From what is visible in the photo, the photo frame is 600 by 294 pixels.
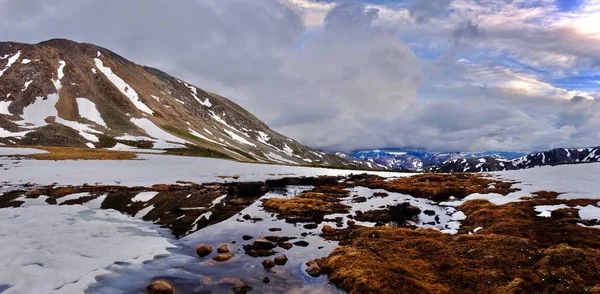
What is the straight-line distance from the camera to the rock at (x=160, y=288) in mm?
14648

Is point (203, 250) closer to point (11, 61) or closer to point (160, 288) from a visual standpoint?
point (160, 288)

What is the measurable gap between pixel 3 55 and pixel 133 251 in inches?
9211

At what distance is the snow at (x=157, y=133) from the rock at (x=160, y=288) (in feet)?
443

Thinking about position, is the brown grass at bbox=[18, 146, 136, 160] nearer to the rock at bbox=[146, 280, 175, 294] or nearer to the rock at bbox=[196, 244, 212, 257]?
the rock at bbox=[196, 244, 212, 257]

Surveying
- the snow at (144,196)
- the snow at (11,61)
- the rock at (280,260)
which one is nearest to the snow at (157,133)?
the snow at (11,61)

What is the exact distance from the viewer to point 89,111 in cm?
16712

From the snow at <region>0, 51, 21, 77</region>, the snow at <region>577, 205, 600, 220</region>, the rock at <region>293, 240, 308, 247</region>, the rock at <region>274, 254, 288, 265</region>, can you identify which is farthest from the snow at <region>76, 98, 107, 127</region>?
the snow at <region>577, 205, 600, 220</region>

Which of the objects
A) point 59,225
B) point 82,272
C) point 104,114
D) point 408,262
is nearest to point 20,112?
point 104,114

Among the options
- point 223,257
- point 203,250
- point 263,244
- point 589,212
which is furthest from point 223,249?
point 589,212

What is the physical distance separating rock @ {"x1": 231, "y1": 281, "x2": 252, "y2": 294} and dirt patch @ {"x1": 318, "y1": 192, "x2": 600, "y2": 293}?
14.2 ft

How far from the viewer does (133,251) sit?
65.1 feet

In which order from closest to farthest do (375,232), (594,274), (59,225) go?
(594,274) < (59,225) < (375,232)

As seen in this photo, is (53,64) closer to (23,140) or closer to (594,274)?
(23,140)

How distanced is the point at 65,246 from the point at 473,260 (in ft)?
75.9
